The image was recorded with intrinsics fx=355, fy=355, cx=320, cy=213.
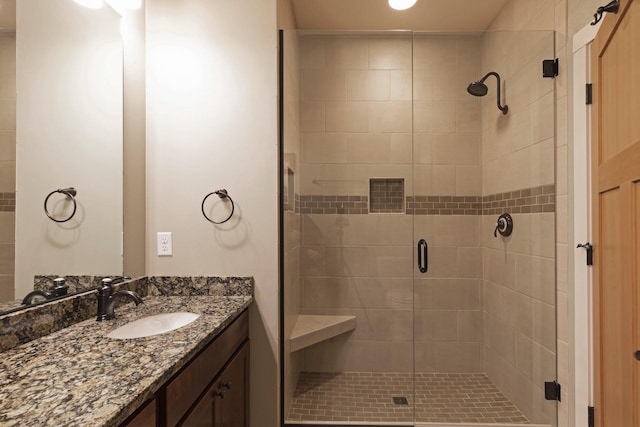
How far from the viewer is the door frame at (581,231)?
1.82m

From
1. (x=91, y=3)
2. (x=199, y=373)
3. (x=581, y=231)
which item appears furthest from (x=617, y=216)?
(x=91, y=3)

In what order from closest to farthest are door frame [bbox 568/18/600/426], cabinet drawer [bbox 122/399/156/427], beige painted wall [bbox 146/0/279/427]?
1. cabinet drawer [bbox 122/399/156/427]
2. door frame [bbox 568/18/600/426]
3. beige painted wall [bbox 146/0/279/427]

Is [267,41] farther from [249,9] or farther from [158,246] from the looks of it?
[158,246]

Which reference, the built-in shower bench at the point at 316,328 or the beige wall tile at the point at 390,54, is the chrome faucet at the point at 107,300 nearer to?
the built-in shower bench at the point at 316,328

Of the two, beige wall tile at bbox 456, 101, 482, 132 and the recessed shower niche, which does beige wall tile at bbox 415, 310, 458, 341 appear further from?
beige wall tile at bbox 456, 101, 482, 132

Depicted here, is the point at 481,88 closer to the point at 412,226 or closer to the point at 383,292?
the point at 412,226

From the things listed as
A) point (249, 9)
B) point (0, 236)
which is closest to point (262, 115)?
point (249, 9)

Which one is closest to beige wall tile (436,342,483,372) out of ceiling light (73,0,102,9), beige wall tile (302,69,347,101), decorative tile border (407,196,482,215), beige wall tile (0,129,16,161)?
decorative tile border (407,196,482,215)

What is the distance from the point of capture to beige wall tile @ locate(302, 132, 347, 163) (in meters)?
2.32

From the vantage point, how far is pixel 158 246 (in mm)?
1975

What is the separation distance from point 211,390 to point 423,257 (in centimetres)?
154

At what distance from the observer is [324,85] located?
231 cm

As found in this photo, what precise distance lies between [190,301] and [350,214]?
112 cm

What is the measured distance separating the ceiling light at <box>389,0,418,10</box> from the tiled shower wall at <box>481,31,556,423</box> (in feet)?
1.81
